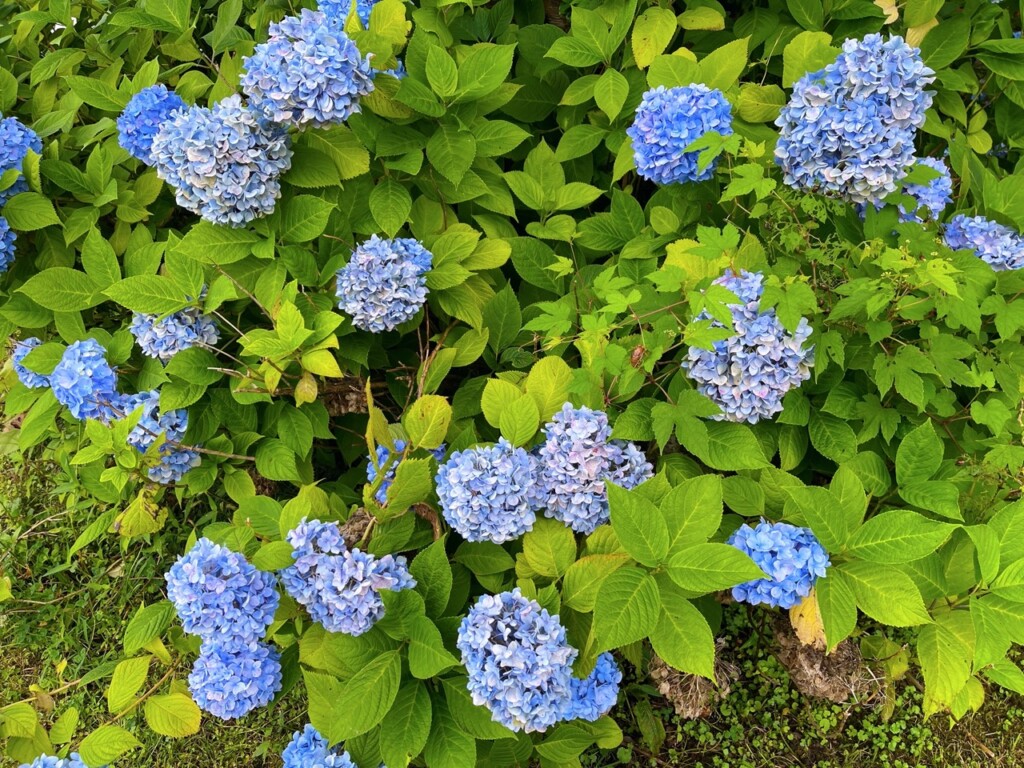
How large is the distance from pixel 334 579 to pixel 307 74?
1.35m

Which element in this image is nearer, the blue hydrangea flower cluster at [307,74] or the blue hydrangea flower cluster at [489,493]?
the blue hydrangea flower cluster at [489,493]

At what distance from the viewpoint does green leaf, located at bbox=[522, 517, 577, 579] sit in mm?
1942

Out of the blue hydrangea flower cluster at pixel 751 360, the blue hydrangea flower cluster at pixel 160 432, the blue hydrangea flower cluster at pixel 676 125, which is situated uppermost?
A: the blue hydrangea flower cluster at pixel 676 125

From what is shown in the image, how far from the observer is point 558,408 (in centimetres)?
208

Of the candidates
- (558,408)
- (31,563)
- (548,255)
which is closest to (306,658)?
(558,408)

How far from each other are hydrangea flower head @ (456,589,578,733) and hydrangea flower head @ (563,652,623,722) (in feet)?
0.78

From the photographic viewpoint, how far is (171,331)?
224cm

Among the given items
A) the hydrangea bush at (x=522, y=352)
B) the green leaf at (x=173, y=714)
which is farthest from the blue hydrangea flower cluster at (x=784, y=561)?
the green leaf at (x=173, y=714)

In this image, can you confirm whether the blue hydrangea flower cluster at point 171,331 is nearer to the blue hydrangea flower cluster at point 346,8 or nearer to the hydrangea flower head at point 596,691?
the blue hydrangea flower cluster at point 346,8

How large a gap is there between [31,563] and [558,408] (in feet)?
9.93

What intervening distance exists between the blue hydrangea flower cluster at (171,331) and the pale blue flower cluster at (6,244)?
0.57 metres

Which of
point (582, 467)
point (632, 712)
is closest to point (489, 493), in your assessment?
point (582, 467)

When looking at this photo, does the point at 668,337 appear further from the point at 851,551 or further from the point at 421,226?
the point at 421,226

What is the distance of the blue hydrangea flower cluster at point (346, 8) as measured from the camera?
7.43 ft
